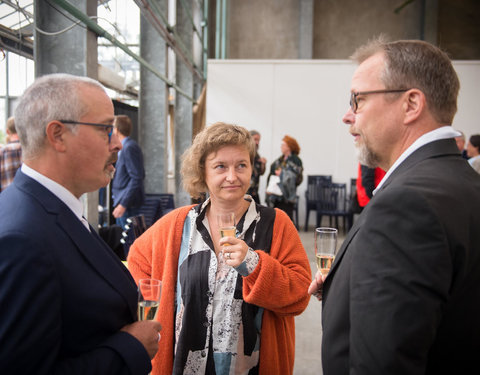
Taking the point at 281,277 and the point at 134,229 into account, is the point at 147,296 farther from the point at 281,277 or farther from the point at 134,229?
the point at 134,229

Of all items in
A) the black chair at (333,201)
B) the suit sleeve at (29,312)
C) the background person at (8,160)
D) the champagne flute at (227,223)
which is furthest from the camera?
the black chair at (333,201)

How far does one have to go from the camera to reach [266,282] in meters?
1.42

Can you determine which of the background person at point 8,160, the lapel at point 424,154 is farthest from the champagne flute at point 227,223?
the background person at point 8,160

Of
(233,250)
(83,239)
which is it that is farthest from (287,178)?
(83,239)

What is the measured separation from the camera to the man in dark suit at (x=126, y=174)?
160 inches

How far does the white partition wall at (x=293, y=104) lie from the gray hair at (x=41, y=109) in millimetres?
7250

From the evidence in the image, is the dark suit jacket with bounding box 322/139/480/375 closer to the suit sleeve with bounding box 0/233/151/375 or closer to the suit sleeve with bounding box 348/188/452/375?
the suit sleeve with bounding box 348/188/452/375

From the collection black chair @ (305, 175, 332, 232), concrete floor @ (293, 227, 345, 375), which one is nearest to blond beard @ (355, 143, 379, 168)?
concrete floor @ (293, 227, 345, 375)

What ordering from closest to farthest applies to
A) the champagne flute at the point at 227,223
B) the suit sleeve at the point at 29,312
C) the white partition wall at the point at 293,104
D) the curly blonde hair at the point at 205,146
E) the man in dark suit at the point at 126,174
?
1. the suit sleeve at the point at 29,312
2. the champagne flute at the point at 227,223
3. the curly blonde hair at the point at 205,146
4. the man in dark suit at the point at 126,174
5. the white partition wall at the point at 293,104

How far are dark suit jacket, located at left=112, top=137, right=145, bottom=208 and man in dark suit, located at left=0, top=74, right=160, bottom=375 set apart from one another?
9.93 ft

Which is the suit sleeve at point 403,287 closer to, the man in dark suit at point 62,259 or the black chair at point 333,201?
the man in dark suit at point 62,259

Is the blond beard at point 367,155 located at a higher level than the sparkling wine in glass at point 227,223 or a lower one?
higher

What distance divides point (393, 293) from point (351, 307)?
0.12 meters

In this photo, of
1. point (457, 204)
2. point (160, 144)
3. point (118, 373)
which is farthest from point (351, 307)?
point (160, 144)
